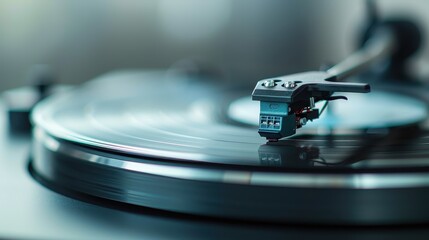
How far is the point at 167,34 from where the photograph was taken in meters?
A: 2.02

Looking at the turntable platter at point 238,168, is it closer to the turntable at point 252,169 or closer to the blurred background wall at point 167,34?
the turntable at point 252,169

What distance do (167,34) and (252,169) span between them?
161cm

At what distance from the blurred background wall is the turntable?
→ 1340 mm

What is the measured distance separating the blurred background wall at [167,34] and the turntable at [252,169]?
1340mm

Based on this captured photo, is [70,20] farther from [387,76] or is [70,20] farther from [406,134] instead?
[406,134]

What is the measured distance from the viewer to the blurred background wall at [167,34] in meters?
1.96

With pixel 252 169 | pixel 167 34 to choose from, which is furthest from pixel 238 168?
pixel 167 34

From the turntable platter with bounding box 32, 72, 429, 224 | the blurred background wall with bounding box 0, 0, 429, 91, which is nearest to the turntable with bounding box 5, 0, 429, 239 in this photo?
the turntable platter with bounding box 32, 72, 429, 224

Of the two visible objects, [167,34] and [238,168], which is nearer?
[238,168]

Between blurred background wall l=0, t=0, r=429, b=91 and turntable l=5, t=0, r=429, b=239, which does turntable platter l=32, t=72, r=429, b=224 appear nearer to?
turntable l=5, t=0, r=429, b=239

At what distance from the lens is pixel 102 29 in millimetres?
2014

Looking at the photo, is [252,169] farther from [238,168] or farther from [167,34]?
[167,34]

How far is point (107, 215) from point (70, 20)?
5.23 feet

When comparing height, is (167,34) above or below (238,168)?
below
